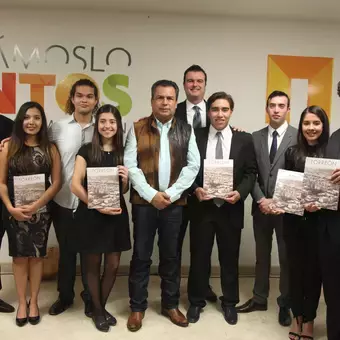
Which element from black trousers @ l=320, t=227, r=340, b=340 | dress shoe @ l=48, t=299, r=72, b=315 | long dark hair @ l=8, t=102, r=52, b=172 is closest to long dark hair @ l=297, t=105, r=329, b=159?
black trousers @ l=320, t=227, r=340, b=340

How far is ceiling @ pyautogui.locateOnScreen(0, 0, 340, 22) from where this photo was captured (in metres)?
3.19

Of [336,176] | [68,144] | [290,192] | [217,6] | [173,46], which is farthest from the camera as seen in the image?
[173,46]

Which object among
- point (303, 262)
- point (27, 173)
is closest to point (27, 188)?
point (27, 173)

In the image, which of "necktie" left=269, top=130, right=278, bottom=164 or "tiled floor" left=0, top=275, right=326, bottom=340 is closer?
"tiled floor" left=0, top=275, right=326, bottom=340

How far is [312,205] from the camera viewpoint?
219cm

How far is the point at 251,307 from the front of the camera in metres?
2.88

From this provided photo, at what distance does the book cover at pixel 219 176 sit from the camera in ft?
8.19

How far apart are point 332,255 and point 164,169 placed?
3.77ft

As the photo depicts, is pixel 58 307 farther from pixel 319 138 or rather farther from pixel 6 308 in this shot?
pixel 319 138

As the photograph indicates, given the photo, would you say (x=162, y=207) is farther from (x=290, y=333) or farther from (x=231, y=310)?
(x=290, y=333)

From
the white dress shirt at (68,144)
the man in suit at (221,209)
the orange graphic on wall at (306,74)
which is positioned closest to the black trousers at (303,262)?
the man in suit at (221,209)

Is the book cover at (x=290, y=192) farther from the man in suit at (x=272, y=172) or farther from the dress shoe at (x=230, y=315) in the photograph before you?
the dress shoe at (x=230, y=315)

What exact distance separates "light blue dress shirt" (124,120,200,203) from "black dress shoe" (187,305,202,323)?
0.85m

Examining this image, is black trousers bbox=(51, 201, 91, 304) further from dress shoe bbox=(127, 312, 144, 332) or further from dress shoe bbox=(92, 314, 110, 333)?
dress shoe bbox=(127, 312, 144, 332)
